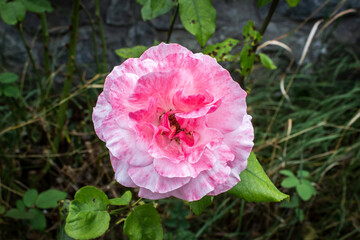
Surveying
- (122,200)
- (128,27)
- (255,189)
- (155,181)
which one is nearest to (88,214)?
(122,200)

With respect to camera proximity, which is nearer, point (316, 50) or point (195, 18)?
point (195, 18)

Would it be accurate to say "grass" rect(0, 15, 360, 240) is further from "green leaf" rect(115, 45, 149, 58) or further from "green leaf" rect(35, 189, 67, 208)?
"green leaf" rect(115, 45, 149, 58)

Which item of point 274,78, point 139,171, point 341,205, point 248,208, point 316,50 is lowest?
point 248,208

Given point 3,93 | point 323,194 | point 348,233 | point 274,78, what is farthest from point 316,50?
point 3,93

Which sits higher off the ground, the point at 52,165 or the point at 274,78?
the point at 274,78

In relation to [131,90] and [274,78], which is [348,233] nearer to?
[274,78]

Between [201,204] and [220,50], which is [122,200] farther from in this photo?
[220,50]

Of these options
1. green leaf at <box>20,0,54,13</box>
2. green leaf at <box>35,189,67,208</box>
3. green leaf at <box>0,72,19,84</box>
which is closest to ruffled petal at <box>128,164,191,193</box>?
green leaf at <box>35,189,67,208</box>

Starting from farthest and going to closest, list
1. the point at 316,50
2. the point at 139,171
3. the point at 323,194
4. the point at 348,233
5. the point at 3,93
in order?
the point at 316,50 < the point at 323,194 < the point at 348,233 < the point at 3,93 < the point at 139,171

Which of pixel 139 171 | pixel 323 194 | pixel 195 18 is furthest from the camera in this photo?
pixel 323 194

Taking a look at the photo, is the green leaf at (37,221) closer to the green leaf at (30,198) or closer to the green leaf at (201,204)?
the green leaf at (30,198)
